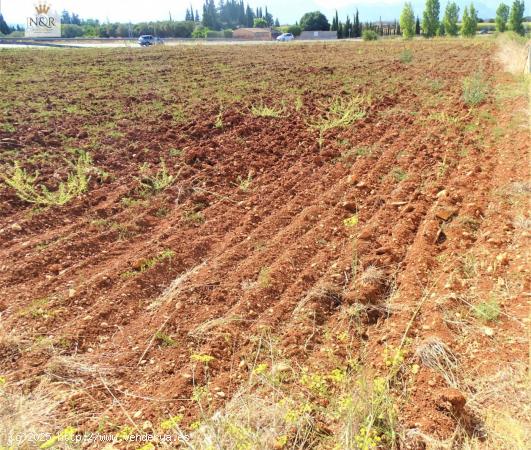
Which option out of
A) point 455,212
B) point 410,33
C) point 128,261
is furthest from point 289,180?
point 410,33

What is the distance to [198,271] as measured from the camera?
397cm

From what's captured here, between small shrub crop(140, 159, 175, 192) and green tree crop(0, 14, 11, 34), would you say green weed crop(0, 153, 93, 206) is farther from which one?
green tree crop(0, 14, 11, 34)

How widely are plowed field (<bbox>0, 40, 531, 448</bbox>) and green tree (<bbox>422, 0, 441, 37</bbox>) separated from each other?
40766mm

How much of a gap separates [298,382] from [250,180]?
359 cm

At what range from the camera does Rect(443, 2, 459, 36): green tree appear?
A: 137ft

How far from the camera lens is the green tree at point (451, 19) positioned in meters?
41.9

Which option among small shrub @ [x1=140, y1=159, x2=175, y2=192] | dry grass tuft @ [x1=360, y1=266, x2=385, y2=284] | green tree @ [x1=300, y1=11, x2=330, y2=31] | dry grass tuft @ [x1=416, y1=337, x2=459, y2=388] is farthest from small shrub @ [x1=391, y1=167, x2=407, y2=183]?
green tree @ [x1=300, y1=11, x2=330, y2=31]

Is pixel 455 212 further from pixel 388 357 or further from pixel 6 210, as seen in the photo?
pixel 6 210

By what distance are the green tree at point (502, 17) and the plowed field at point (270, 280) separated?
134 ft

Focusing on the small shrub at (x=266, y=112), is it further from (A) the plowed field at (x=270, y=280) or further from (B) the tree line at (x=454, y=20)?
(B) the tree line at (x=454, y=20)

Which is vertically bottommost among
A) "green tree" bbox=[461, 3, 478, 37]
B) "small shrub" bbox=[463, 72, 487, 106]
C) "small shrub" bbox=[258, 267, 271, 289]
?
"small shrub" bbox=[258, 267, 271, 289]

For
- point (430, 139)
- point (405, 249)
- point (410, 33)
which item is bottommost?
point (405, 249)

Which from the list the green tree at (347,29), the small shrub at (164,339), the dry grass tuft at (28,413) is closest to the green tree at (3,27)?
Result: the green tree at (347,29)

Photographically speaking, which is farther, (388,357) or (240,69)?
(240,69)
